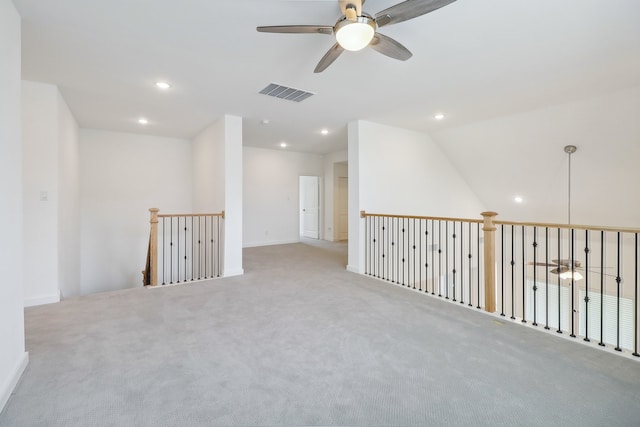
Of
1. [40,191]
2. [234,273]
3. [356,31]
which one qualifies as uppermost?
[356,31]

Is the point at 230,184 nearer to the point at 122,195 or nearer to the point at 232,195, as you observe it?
the point at 232,195

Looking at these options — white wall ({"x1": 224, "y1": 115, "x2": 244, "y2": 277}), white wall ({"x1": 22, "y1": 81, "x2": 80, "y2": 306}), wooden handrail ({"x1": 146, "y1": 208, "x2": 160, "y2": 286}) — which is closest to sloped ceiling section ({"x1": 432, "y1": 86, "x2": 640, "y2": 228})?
white wall ({"x1": 224, "y1": 115, "x2": 244, "y2": 277})

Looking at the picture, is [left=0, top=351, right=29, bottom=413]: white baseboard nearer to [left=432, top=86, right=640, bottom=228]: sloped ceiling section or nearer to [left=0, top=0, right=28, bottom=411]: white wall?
[left=0, top=0, right=28, bottom=411]: white wall

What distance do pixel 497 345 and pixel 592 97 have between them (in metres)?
3.58

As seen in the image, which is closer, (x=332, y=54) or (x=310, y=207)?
(x=332, y=54)

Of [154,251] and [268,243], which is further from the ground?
[154,251]

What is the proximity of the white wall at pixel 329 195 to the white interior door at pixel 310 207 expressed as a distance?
250mm

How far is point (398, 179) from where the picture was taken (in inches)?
215

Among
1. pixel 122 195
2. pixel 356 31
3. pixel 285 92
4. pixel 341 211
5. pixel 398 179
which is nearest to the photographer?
pixel 356 31

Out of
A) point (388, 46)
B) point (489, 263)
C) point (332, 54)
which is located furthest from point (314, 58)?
point (489, 263)

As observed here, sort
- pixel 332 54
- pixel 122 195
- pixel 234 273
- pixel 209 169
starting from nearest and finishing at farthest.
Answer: pixel 332 54, pixel 234 273, pixel 209 169, pixel 122 195

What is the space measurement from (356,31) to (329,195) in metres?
6.70

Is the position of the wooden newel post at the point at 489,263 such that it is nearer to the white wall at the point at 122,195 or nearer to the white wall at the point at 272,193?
the white wall at the point at 272,193

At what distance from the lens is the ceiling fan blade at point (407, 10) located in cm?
165
